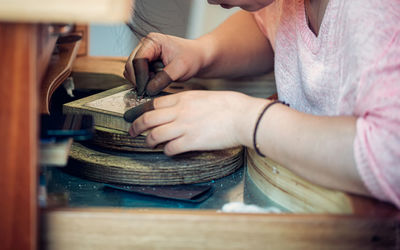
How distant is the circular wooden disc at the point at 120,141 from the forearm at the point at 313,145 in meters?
0.27

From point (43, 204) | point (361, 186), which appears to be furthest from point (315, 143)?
point (43, 204)

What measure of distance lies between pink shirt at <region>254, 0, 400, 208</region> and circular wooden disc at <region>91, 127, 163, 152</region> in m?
0.42

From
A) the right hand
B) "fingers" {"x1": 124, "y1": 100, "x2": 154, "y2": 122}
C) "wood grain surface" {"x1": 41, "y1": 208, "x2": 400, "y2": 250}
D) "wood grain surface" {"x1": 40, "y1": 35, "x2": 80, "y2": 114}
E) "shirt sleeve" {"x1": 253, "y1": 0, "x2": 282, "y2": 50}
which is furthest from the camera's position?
"shirt sleeve" {"x1": 253, "y1": 0, "x2": 282, "y2": 50}

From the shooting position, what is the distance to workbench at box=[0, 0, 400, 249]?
0.65 meters

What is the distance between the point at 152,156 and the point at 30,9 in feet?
1.91

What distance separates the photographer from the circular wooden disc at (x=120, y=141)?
1.12 metres

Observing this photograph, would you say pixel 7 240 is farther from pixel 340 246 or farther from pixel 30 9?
pixel 340 246

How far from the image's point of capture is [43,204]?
78 cm

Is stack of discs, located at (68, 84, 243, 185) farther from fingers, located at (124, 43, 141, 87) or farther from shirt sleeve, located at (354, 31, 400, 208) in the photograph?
shirt sleeve, located at (354, 31, 400, 208)

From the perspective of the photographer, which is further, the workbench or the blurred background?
the blurred background

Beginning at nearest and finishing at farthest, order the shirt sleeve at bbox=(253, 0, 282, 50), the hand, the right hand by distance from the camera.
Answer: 1. the hand
2. the right hand
3. the shirt sleeve at bbox=(253, 0, 282, 50)

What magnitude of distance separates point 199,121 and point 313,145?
27 cm

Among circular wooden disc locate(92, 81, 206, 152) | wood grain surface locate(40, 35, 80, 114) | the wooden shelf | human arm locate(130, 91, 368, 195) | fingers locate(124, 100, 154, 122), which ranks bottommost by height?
circular wooden disc locate(92, 81, 206, 152)

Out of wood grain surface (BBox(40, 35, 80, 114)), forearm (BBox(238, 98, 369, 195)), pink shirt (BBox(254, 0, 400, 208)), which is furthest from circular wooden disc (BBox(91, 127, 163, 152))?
pink shirt (BBox(254, 0, 400, 208))
